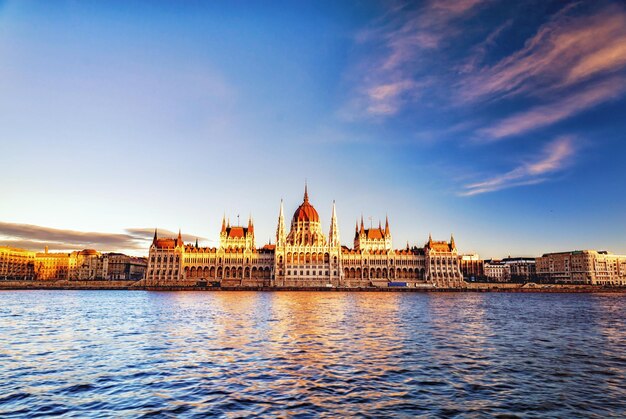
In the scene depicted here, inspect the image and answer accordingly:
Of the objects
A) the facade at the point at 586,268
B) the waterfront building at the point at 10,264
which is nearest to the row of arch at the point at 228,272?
the waterfront building at the point at 10,264

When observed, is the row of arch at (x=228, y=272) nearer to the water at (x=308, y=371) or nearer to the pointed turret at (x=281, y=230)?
the pointed turret at (x=281, y=230)

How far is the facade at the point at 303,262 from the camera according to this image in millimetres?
166375

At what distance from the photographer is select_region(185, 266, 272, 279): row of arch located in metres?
171

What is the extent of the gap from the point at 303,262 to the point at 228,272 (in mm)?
29379

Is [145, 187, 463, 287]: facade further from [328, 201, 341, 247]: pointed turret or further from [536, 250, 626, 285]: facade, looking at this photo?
[536, 250, 626, 285]: facade

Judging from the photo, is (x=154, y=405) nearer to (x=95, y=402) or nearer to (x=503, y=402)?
(x=95, y=402)

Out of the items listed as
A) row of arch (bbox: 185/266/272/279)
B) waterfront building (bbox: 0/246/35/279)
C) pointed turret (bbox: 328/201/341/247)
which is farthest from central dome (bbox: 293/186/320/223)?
waterfront building (bbox: 0/246/35/279)

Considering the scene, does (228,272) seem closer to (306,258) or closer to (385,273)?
(306,258)

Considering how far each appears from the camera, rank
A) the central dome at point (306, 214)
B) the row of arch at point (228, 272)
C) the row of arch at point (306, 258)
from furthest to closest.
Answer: the central dome at point (306, 214)
the row of arch at point (228, 272)
the row of arch at point (306, 258)

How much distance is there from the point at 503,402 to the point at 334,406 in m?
6.45

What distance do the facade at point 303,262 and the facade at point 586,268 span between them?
54.5 m

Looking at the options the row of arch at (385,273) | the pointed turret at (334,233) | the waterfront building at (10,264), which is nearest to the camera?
the row of arch at (385,273)

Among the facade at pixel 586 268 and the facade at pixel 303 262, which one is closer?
the facade at pixel 303 262

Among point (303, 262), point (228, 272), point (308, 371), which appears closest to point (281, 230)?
point (303, 262)
